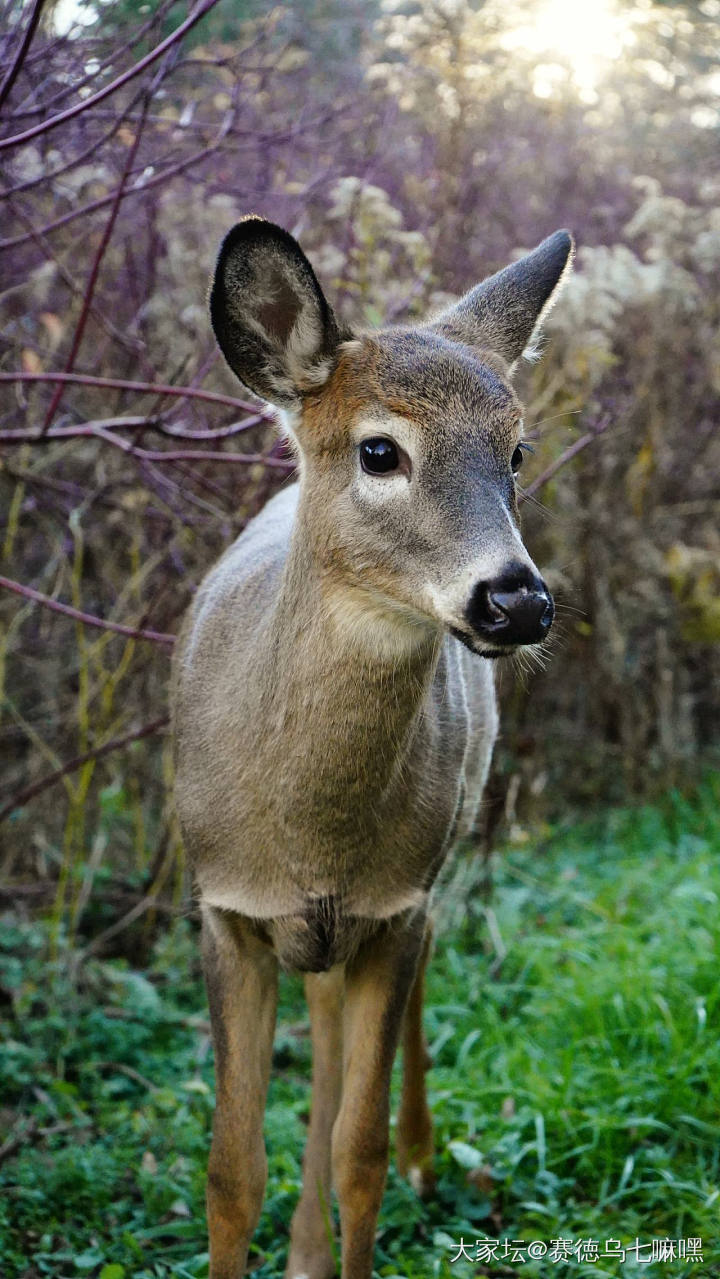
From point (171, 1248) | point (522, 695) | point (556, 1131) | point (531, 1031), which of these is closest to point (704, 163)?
point (522, 695)


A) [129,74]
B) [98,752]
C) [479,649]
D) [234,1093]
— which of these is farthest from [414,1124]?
[129,74]

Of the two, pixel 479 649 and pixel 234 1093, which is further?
pixel 234 1093

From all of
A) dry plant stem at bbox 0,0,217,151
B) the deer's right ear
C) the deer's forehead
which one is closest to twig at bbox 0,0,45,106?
dry plant stem at bbox 0,0,217,151

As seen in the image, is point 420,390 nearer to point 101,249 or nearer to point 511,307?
point 511,307

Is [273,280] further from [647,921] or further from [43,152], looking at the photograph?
[647,921]

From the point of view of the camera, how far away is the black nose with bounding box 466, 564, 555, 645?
106 inches

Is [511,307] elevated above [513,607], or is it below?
above

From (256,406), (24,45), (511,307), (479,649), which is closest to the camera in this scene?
(24,45)

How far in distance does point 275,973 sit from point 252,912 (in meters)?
0.38

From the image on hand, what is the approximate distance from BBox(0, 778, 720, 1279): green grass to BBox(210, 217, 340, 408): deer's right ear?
261cm

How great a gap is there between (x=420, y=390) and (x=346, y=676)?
73 centimetres

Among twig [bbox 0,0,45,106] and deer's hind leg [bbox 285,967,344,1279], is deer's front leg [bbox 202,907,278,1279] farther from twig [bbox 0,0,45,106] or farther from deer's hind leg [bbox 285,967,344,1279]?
twig [bbox 0,0,45,106]

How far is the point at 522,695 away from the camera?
7281 mm

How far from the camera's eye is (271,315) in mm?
3371
